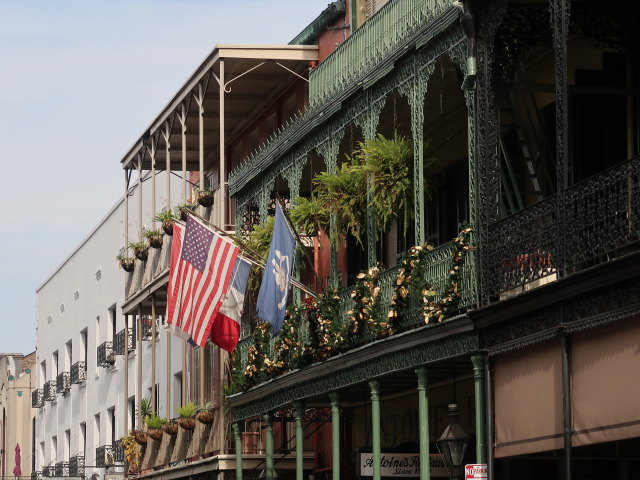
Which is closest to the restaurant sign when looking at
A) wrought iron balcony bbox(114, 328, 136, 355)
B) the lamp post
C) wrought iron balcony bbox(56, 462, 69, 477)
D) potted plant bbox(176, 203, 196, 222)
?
the lamp post

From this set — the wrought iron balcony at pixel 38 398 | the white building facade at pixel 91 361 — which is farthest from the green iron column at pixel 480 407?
the wrought iron balcony at pixel 38 398

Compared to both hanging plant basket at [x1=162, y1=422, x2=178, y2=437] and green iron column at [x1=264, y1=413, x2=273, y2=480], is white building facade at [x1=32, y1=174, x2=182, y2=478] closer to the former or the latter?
hanging plant basket at [x1=162, y1=422, x2=178, y2=437]

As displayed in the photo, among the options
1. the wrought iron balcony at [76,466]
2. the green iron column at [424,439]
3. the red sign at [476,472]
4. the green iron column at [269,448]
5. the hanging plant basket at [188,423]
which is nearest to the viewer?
the red sign at [476,472]

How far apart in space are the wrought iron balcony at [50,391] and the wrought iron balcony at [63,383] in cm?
108

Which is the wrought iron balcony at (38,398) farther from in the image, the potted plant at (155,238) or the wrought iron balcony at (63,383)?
the potted plant at (155,238)

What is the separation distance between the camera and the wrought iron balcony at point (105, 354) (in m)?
46.9

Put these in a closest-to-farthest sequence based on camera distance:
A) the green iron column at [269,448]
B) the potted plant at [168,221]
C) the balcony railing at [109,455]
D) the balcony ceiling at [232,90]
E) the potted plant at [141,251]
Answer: the green iron column at [269,448] → the balcony ceiling at [232,90] → the potted plant at [168,221] → the potted plant at [141,251] → the balcony railing at [109,455]

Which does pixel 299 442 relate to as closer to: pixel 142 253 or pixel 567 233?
pixel 567 233

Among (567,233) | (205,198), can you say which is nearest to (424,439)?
(567,233)

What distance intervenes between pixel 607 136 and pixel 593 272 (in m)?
4.47

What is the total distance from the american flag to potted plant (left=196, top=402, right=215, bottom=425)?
2.34 meters

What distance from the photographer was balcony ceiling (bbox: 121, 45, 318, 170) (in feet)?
102

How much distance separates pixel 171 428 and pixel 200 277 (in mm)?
6666

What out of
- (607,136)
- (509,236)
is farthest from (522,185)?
(509,236)
